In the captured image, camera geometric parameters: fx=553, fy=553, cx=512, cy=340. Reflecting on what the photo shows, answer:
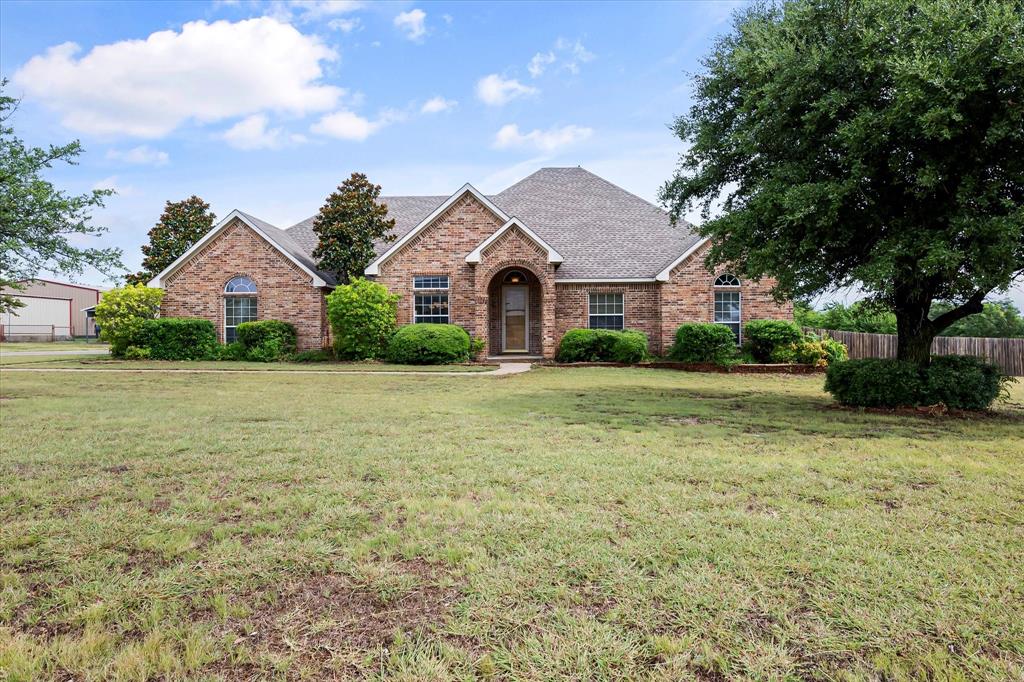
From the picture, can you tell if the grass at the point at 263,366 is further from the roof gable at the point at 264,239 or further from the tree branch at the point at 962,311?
the tree branch at the point at 962,311

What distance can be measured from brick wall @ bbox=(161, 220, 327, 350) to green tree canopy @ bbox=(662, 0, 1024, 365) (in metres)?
16.1

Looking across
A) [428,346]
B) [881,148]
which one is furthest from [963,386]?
[428,346]

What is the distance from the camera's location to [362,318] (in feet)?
64.3

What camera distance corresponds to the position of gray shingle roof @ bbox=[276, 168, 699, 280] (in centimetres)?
2130

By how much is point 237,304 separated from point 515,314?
11202mm

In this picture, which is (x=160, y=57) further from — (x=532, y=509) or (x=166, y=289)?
(x=532, y=509)

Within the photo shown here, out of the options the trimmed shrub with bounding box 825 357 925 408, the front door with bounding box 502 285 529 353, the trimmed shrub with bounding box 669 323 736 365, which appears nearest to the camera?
the trimmed shrub with bounding box 825 357 925 408

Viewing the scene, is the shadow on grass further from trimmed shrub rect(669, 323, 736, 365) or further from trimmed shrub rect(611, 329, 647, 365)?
trimmed shrub rect(611, 329, 647, 365)

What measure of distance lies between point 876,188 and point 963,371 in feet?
11.6

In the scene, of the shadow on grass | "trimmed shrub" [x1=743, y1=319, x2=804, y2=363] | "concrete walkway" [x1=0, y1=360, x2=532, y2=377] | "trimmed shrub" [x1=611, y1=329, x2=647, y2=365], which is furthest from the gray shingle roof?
the shadow on grass

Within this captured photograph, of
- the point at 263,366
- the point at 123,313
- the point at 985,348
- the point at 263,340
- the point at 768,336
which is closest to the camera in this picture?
the point at 985,348

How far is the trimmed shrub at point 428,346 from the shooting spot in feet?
62.6

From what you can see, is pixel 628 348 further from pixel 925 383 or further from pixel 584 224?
pixel 925 383

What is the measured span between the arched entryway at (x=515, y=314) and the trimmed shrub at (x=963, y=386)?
13733mm
